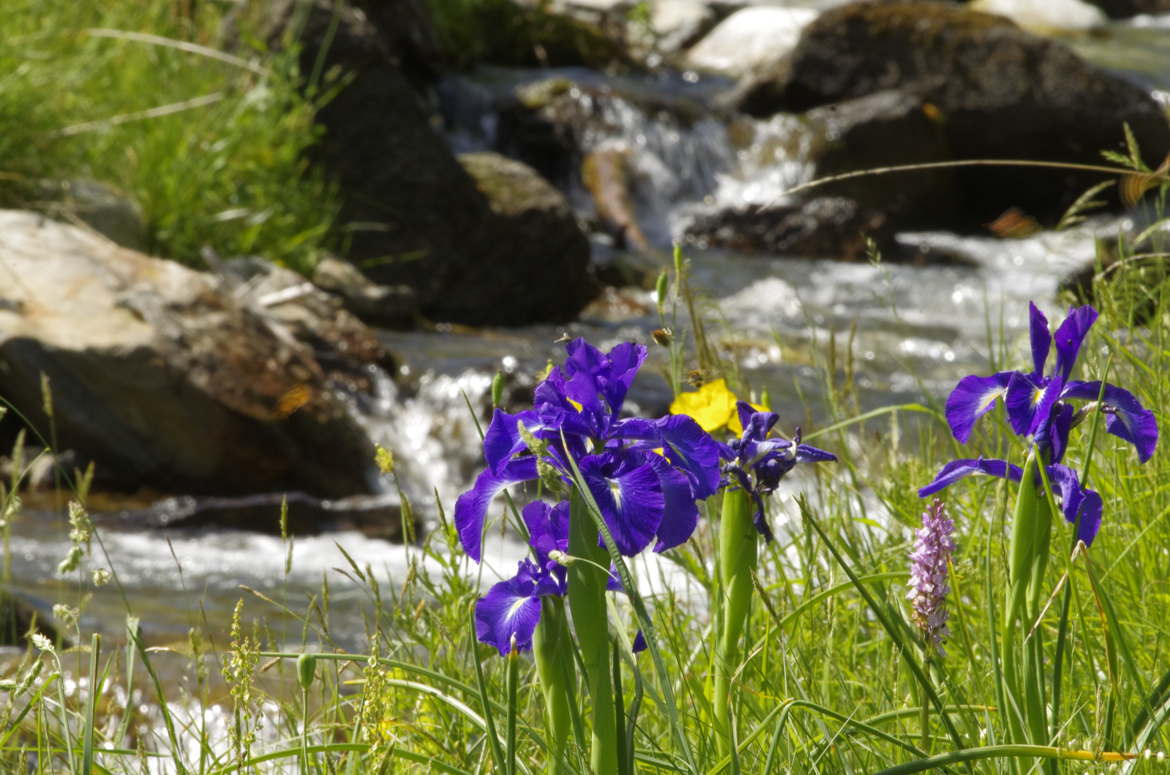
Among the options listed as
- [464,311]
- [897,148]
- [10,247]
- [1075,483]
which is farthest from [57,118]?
[897,148]

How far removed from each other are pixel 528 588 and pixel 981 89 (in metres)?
12.3

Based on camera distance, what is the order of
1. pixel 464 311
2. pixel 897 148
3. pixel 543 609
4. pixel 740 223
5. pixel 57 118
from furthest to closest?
pixel 897 148, pixel 740 223, pixel 464 311, pixel 57 118, pixel 543 609

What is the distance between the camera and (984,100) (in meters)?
12.0

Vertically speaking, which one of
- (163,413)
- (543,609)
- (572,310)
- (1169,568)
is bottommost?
(572,310)

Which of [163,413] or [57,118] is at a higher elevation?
[57,118]

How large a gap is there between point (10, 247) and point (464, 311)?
3.45m

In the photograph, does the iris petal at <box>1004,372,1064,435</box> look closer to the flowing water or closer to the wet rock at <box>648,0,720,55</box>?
the flowing water

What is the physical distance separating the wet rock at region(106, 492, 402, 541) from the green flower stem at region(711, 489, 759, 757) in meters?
3.65

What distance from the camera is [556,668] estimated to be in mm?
Answer: 901

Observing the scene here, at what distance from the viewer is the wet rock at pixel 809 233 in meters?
10.3

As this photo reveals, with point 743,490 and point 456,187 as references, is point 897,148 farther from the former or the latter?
point 743,490

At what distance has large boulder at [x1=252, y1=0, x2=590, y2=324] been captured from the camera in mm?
7875

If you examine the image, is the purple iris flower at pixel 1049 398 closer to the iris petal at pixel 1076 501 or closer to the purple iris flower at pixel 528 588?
the iris petal at pixel 1076 501

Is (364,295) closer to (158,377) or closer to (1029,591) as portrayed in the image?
(158,377)
